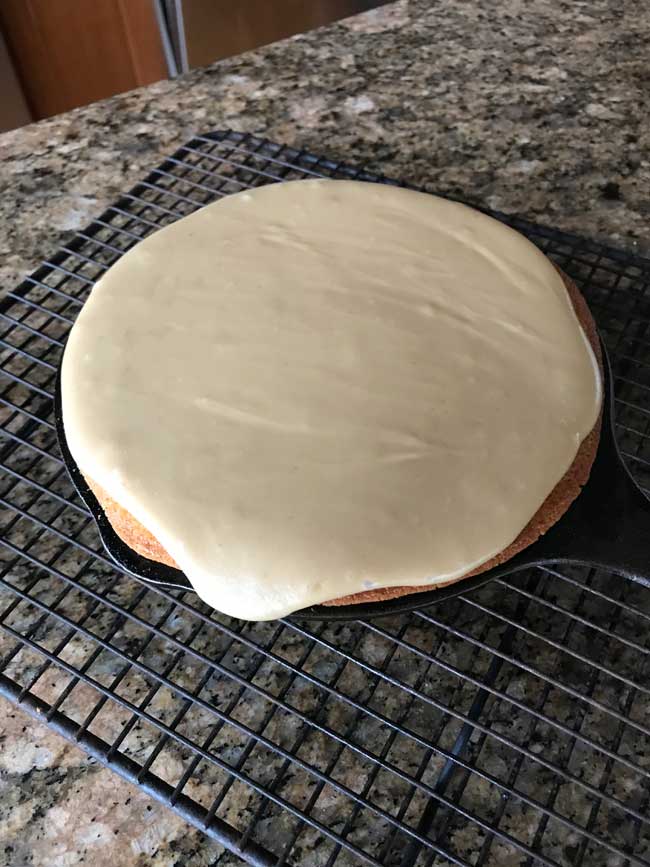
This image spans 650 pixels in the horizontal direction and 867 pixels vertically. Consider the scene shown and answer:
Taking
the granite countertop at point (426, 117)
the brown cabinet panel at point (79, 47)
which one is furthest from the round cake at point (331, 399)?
the brown cabinet panel at point (79, 47)

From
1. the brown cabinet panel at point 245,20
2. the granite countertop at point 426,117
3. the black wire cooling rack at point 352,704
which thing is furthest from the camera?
the brown cabinet panel at point 245,20

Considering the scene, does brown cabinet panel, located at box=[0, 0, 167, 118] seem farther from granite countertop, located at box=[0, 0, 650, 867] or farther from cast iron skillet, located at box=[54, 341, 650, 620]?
cast iron skillet, located at box=[54, 341, 650, 620]

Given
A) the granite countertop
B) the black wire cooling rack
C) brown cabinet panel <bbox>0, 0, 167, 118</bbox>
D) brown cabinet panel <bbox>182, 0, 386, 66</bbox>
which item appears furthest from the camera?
brown cabinet panel <bbox>0, 0, 167, 118</bbox>

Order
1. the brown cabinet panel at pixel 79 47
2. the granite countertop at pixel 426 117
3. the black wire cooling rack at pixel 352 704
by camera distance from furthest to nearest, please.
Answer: the brown cabinet panel at pixel 79 47 < the granite countertop at pixel 426 117 < the black wire cooling rack at pixel 352 704

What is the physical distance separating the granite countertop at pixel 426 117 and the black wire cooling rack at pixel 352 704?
490 mm

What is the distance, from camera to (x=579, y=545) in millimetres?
747

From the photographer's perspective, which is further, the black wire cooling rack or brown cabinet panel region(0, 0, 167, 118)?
brown cabinet panel region(0, 0, 167, 118)

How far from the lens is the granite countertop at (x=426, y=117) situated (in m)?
1.27

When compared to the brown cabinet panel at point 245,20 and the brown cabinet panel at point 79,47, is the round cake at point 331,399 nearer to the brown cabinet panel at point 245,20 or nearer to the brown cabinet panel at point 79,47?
the brown cabinet panel at point 245,20

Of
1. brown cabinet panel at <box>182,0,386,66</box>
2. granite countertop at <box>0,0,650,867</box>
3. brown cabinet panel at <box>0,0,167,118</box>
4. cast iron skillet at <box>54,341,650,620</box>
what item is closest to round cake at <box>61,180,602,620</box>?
cast iron skillet at <box>54,341,650,620</box>

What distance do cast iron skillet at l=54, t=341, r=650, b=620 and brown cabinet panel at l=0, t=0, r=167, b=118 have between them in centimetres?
195

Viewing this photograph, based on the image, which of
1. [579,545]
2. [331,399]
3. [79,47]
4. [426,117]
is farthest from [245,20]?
[579,545]

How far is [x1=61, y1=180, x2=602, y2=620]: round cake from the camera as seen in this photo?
72cm

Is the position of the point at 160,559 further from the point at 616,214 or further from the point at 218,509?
the point at 616,214
